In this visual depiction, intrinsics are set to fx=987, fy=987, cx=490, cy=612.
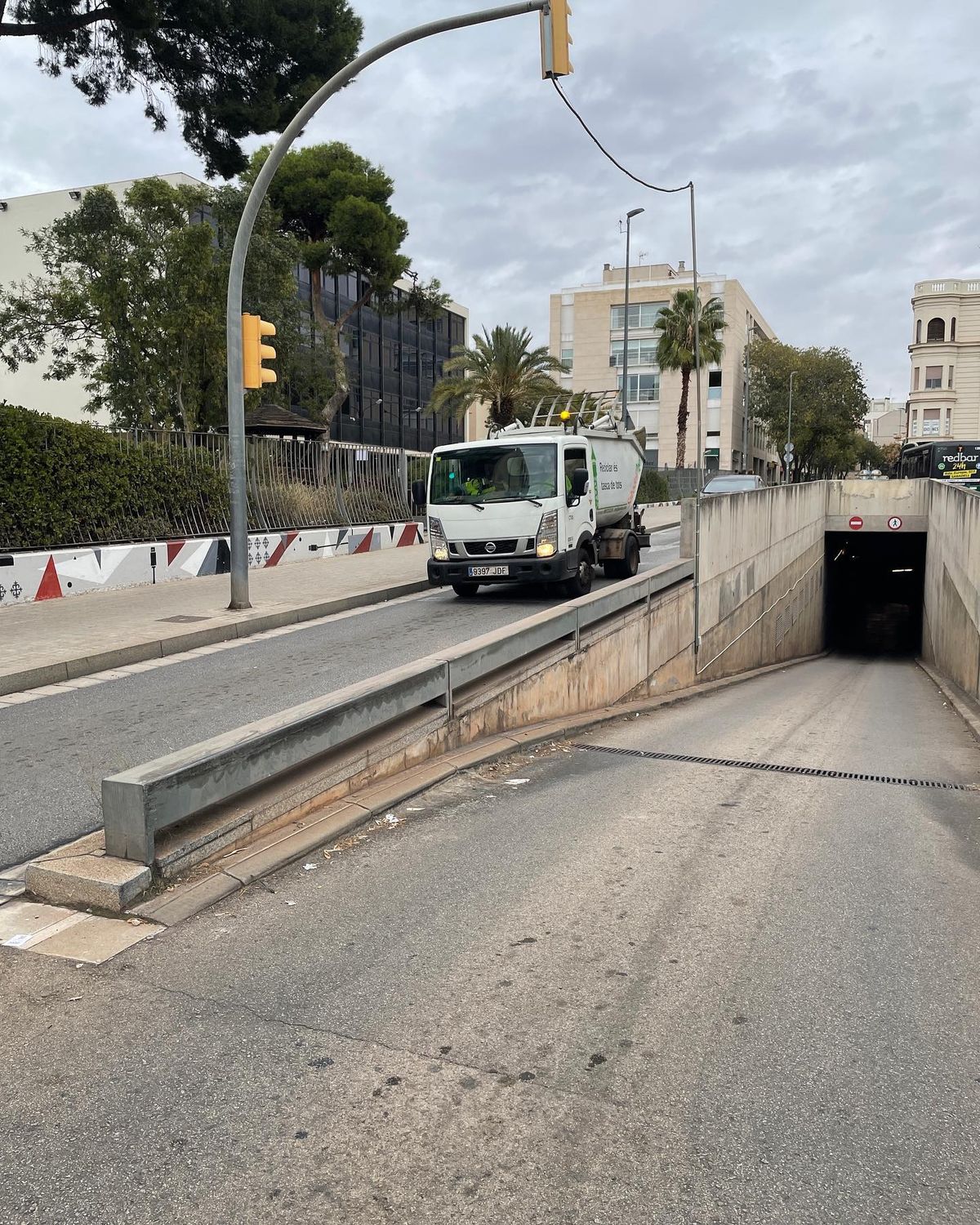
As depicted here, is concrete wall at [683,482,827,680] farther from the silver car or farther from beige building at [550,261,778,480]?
beige building at [550,261,778,480]

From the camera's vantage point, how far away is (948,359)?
8669 cm

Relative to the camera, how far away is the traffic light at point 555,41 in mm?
10336

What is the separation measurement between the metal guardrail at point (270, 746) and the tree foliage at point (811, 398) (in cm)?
6936

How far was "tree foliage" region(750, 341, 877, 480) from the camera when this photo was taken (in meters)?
71.1

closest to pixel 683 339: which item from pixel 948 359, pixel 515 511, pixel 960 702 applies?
pixel 960 702

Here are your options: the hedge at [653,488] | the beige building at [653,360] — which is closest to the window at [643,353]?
the beige building at [653,360]

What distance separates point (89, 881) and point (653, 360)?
75566 millimetres

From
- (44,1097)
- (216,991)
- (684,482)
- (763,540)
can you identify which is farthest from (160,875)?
(684,482)

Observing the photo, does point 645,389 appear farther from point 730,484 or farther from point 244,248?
point 244,248

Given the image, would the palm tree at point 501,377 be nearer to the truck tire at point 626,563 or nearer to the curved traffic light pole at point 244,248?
the truck tire at point 626,563

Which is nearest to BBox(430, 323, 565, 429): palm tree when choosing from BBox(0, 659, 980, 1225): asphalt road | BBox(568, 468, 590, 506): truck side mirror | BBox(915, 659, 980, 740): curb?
BBox(915, 659, 980, 740): curb

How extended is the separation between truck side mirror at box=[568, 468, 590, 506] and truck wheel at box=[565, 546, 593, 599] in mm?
741

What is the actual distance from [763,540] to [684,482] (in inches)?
1427

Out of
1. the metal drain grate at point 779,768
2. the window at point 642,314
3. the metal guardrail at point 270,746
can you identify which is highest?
the window at point 642,314
